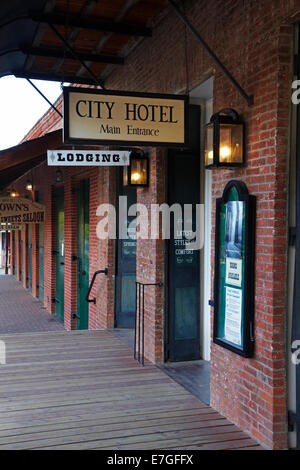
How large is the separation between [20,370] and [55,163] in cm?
223

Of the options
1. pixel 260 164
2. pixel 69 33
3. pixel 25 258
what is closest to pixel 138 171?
pixel 69 33

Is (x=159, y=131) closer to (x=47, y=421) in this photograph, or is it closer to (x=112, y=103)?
(x=112, y=103)

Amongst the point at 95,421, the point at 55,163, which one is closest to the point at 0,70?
the point at 55,163

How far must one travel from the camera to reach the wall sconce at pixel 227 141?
368cm

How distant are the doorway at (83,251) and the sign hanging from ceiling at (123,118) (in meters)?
4.89

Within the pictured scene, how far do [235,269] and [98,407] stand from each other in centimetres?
166

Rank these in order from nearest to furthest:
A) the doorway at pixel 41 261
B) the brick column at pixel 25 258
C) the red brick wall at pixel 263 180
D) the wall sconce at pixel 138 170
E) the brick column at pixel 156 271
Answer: the red brick wall at pixel 263 180 < the brick column at pixel 156 271 < the wall sconce at pixel 138 170 < the doorway at pixel 41 261 < the brick column at pixel 25 258

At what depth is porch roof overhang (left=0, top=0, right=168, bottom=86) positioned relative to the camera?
16.9 ft

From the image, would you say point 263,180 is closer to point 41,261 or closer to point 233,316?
point 233,316

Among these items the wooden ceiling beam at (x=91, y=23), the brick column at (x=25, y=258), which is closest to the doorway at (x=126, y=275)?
the wooden ceiling beam at (x=91, y=23)

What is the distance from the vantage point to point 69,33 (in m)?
5.85

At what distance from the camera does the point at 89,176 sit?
8734 mm

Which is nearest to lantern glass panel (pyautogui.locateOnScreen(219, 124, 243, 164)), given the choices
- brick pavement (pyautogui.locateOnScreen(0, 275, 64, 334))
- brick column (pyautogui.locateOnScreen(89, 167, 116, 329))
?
brick column (pyautogui.locateOnScreen(89, 167, 116, 329))

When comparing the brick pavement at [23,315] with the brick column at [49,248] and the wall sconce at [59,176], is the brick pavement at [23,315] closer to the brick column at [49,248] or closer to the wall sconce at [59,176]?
the brick column at [49,248]
